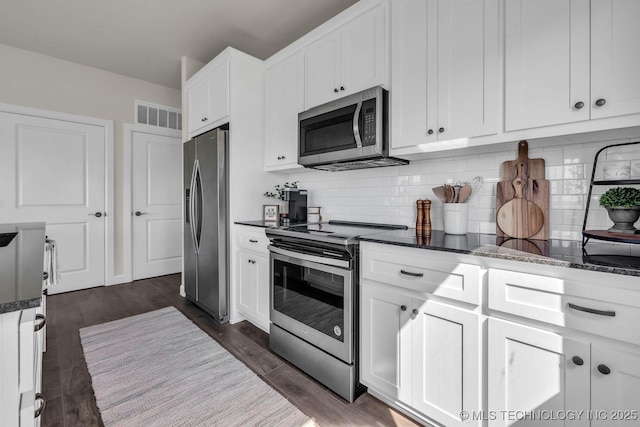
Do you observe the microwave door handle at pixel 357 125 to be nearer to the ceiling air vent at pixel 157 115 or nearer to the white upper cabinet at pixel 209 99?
the white upper cabinet at pixel 209 99

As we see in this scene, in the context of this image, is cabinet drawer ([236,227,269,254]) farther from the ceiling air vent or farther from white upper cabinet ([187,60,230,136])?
the ceiling air vent

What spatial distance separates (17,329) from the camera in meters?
0.72

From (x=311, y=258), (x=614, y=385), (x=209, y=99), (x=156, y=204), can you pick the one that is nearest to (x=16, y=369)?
(x=311, y=258)

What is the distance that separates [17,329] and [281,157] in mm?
2199

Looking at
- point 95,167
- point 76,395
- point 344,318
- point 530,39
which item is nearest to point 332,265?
point 344,318

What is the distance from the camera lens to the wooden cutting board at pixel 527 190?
1.63 metres

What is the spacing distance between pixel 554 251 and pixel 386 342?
88 centimetres

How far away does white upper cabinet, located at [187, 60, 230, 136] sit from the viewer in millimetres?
2818

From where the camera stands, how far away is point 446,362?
136 centimetres

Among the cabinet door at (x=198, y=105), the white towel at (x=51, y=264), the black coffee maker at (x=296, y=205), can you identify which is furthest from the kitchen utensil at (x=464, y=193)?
the white towel at (x=51, y=264)

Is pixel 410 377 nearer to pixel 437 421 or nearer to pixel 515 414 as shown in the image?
pixel 437 421

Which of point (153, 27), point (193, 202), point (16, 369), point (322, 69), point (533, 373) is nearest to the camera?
point (16, 369)

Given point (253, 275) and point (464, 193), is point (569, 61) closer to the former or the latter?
point (464, 193)

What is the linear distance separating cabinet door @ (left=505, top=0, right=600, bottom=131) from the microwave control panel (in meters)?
0.73
